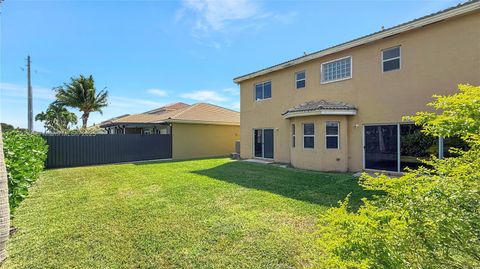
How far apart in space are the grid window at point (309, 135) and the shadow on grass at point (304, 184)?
1595 millimetres

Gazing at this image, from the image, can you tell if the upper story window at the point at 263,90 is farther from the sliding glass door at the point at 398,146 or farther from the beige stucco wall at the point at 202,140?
the sliding glass door at the point at 398,146

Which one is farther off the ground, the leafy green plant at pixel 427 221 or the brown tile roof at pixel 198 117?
the brown tile roof at pixel 198 117

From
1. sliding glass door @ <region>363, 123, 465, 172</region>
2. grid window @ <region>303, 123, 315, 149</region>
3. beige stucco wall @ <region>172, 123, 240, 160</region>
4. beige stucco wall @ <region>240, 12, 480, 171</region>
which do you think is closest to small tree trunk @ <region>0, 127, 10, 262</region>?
beige stucco wall @ <region>240, 12, 480, 171</region>

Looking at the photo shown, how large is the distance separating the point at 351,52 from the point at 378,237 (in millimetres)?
11112

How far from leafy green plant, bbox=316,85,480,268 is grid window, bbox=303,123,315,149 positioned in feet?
31.8

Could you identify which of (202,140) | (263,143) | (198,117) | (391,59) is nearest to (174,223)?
(391,59)

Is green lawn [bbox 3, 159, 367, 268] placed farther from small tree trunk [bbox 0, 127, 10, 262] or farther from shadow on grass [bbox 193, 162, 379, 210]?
small tree trunk [bbox 0, 127, 10, 262]

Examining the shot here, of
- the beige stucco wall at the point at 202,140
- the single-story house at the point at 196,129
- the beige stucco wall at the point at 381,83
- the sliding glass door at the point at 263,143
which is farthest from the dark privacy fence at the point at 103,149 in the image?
the beige stucco wall at the point at 381,83

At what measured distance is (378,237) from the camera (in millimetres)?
2133

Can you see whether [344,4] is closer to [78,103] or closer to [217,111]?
[217,111]

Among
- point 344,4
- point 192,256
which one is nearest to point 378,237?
point 192,256

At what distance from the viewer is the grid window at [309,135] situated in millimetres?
12222

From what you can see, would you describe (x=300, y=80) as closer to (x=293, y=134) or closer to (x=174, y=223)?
(x=293, y=134)

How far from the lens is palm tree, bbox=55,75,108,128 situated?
87.8 feet
